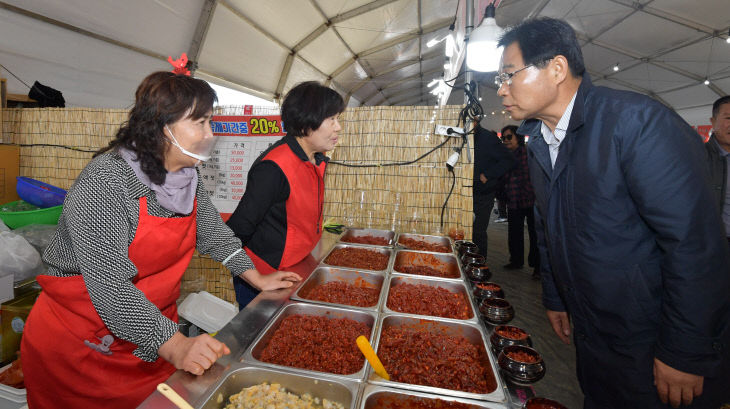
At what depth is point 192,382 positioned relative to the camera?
105 cm

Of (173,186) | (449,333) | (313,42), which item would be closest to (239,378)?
(173,186)

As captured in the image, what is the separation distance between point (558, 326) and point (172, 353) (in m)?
1.92

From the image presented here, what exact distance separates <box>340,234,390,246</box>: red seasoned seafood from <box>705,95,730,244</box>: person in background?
2848 mm

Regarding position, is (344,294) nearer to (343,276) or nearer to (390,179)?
(343,276)

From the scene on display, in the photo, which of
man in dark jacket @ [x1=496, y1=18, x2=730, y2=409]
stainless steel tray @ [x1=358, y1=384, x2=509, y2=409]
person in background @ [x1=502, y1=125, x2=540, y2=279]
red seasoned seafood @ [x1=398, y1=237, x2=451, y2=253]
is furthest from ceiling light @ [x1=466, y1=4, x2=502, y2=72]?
person in background @ [x1=502, y1=125, x2=540, y2=279]

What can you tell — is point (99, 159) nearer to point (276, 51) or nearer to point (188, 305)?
point (188, 305)

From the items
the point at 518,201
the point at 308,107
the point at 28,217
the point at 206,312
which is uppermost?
the point at 308,107

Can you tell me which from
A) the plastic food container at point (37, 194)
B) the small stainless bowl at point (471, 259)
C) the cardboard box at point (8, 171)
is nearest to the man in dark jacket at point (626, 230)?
the small stainless bowl at point (471, 259)

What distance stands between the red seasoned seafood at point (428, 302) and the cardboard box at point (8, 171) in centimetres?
489

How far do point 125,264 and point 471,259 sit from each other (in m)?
1.92

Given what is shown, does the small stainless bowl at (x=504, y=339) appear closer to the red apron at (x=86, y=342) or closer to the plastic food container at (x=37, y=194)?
the red apron at (x=86, y=342)

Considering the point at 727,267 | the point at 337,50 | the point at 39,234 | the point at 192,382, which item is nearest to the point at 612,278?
the point at 727,267

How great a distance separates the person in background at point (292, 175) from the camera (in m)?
1.96

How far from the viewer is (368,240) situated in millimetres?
2830
